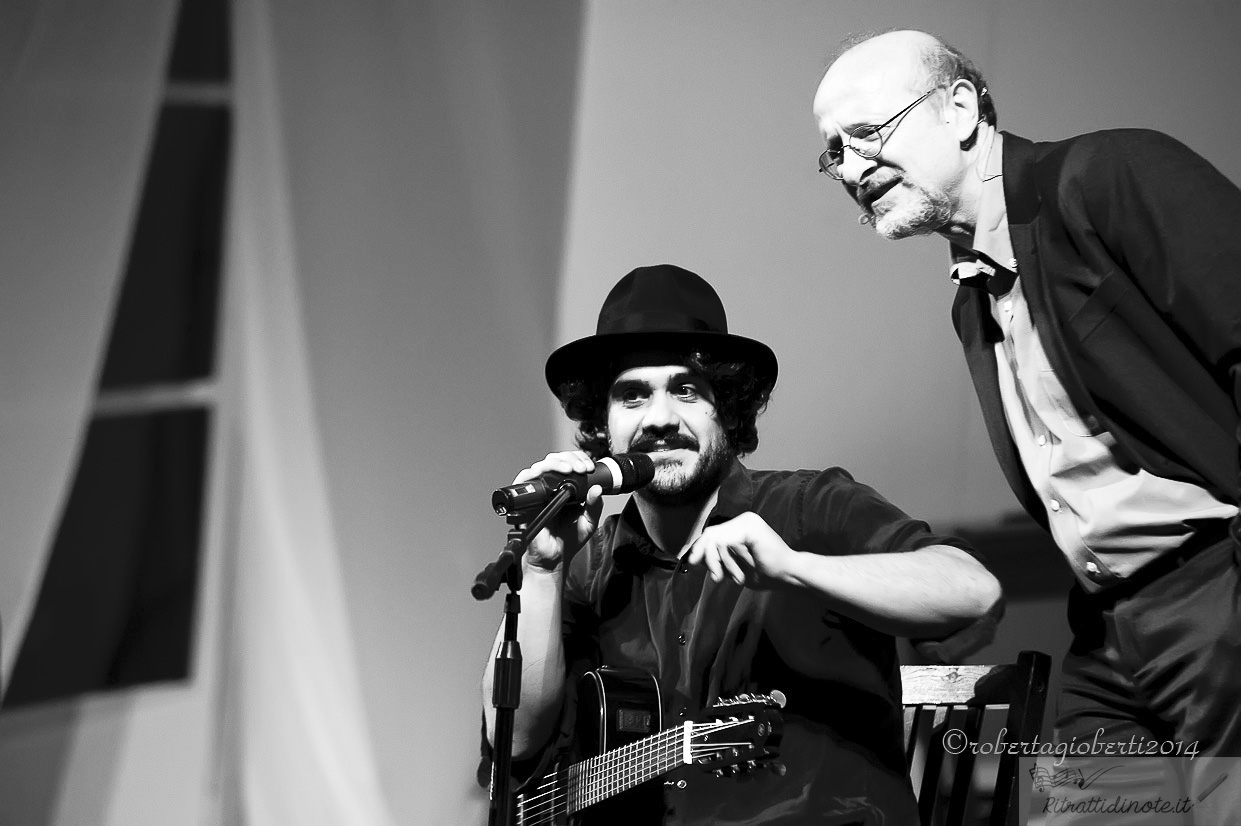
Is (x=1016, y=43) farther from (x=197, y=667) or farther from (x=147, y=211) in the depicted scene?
(x=197, y=667)

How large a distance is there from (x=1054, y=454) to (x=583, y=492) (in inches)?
29.0

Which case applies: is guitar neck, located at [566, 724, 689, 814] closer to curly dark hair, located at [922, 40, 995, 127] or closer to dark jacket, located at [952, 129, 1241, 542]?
dark jacket, located at [952, 129, 1241, 542]

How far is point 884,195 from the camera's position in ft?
6.72

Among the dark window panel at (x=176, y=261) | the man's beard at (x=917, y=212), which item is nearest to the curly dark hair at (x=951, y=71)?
the man's beard at (x=917, y=212)

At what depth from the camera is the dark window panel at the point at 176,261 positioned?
3275 millimetres

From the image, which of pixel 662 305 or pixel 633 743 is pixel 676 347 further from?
pixel 633 743

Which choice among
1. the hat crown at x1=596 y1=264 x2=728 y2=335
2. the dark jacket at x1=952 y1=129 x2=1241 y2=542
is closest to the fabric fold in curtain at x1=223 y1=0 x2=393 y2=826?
the hat crown at x1=596 y1=264 x2=728 y2=335

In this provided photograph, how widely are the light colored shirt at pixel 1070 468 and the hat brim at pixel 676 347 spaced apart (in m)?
0.61

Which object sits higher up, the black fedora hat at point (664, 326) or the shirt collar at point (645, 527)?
the black fedora hat at point (664, 326)

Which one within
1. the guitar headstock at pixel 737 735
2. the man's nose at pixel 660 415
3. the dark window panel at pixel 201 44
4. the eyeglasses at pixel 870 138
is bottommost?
the guitar headstock at pixel 737 735

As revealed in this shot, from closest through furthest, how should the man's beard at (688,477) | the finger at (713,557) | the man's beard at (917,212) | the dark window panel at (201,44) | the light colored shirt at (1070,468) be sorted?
the light colored shirt at (1070,468) < the finger at (713,557) < the man's beard at (917,212) < the man's beard at (688,477) < the dark window panel at (201,44)

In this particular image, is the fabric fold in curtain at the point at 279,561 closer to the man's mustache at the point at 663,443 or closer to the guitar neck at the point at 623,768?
the guitar neck at the point at 623,768

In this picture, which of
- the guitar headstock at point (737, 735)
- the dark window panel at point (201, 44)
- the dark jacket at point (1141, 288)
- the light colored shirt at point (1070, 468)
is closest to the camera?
the dark jacket at point (1141, 288)

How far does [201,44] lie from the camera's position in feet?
11.3
